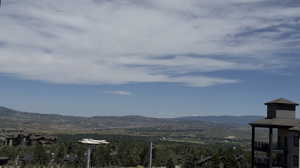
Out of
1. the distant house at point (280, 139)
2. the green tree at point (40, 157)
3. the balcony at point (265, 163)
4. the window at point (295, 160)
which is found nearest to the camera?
the window at point (295, 160)

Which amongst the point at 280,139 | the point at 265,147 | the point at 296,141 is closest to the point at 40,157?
the point at 265,147

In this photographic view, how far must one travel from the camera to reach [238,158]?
63750mm

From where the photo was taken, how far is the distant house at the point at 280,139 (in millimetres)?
34406

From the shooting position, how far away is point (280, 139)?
1432 inches

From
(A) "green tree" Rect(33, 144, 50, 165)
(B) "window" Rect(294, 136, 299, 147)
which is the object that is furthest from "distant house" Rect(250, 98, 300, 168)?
(A) "green tree" Rect(33, 144, 50, 165)

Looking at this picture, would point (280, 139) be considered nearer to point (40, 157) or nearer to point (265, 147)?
point (265, 147)

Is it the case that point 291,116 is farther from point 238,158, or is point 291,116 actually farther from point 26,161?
point 26,161

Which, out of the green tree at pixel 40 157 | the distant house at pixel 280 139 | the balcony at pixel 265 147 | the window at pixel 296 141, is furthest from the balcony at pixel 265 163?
the green tree at pixel 40 157

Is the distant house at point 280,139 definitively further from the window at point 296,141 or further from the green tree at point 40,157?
the green tree at point 40,157

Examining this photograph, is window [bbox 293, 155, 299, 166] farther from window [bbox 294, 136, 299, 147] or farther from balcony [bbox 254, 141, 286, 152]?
balcony [bbox 254, 141, 286, 152]

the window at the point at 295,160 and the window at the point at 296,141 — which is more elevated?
the window at the point at 296,141

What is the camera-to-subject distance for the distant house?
34406 mm

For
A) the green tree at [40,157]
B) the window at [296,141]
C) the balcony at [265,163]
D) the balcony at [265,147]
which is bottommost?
the green tree at [40,157]

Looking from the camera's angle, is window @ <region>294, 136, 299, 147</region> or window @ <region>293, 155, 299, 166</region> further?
window @ <region>294, 136, 299, 147</region>
